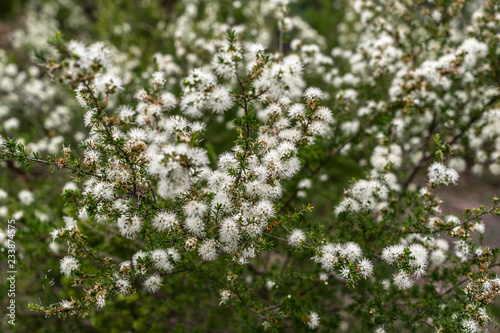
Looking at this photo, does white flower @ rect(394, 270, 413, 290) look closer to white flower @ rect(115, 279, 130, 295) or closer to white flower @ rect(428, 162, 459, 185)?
white flower @ rect(428, 162, 459, 185)

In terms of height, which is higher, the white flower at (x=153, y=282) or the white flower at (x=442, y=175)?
the white flower at (x=442, y=175)

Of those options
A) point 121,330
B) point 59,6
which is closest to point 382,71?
point 121,330

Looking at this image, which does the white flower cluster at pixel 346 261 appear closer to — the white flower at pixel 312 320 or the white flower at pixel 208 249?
the white flower at pixel 312 320

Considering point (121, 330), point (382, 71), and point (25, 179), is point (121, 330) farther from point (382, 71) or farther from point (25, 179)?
point (382, 71)

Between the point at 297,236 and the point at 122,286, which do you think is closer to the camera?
the point at 122,286

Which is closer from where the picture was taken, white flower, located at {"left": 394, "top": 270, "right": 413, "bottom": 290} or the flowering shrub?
the flowering shrub

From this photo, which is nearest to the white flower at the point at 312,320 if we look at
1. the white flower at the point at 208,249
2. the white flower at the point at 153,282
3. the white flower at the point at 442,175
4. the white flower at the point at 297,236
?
the white flower at the point at 297,236

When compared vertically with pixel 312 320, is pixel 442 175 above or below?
above

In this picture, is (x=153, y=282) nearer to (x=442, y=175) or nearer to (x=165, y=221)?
(x=165, y=221)

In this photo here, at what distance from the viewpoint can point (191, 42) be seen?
594 centimetres

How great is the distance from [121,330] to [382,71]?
5.73m

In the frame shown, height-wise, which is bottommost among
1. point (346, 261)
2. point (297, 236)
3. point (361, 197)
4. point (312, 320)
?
point (312, 320)

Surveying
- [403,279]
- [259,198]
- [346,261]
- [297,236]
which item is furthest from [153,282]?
[403,279]

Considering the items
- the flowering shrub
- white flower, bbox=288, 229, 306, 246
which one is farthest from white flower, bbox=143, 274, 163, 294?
white flower, bbox=288, 229, 306, 246
